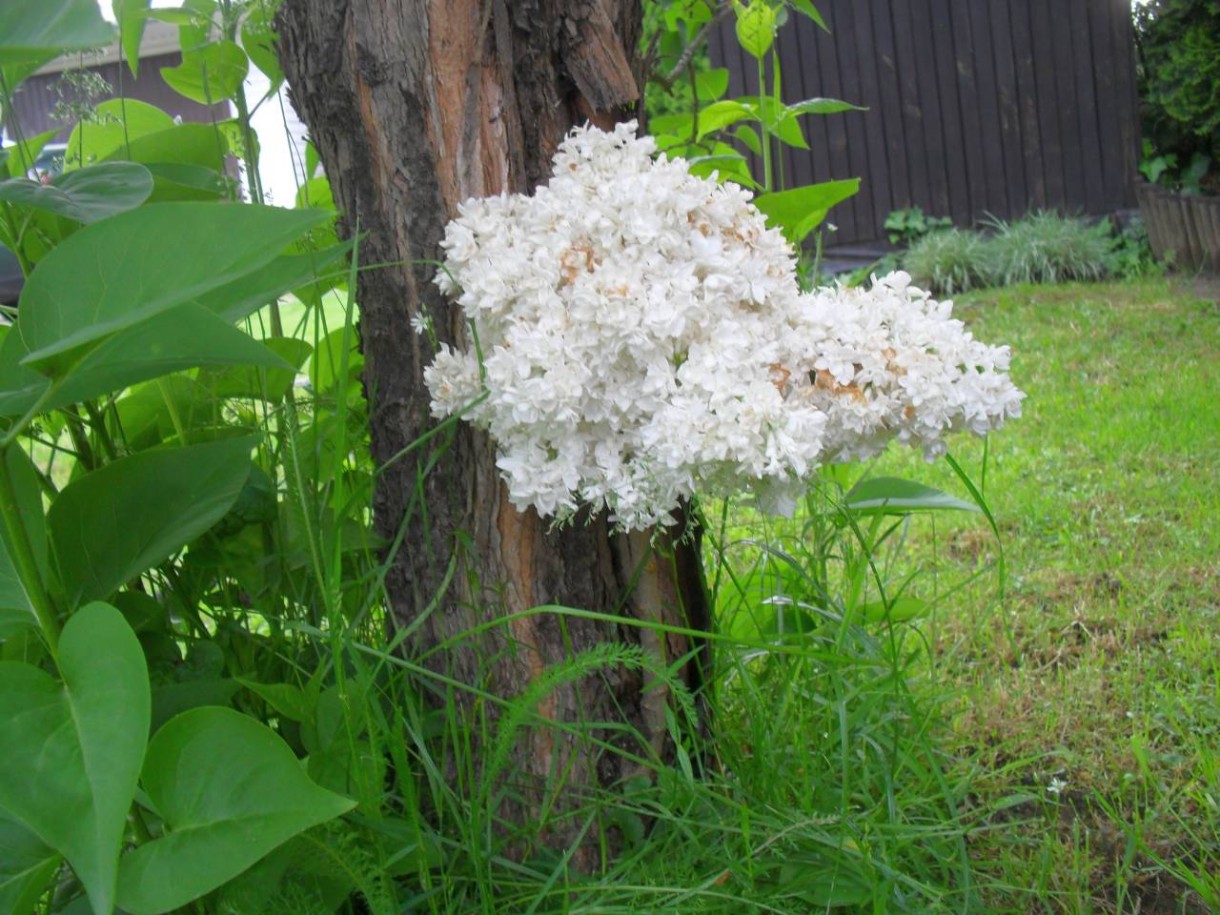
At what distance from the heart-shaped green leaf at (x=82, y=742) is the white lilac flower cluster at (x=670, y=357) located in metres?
0.45

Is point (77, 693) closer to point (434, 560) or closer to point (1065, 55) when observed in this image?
point (434, 560)

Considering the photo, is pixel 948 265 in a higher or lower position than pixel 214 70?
lower

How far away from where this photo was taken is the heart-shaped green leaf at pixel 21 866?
104 cm

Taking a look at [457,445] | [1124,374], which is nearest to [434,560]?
[457,445]

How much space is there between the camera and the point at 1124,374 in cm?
437

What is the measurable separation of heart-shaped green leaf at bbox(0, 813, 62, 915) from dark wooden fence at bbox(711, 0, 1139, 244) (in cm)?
820

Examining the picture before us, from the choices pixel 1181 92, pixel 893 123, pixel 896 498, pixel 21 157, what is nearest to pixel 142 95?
pixel 893 123

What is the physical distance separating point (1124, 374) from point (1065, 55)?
16.9ft

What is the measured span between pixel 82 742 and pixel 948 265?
7.02 meters

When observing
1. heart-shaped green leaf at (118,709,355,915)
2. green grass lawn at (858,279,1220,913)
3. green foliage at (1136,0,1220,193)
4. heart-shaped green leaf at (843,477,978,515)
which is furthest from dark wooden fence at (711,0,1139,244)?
heart-shaped green leaf at (118,709,355,915)

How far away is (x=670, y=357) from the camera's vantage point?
1.25 m

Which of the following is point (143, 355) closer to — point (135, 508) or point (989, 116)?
point (135, 508)

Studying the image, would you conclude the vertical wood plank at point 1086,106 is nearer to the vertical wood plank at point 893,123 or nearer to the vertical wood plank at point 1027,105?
the vertical wood plank at point 1027,105

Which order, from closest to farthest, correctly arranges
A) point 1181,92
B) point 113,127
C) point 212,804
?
point 212,804, point 113,127, point 1181,92
